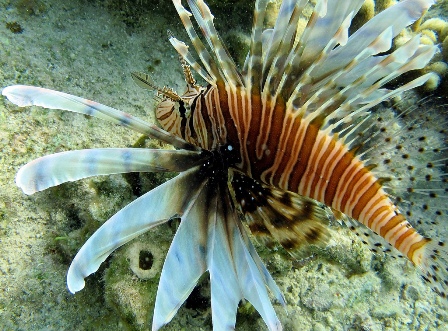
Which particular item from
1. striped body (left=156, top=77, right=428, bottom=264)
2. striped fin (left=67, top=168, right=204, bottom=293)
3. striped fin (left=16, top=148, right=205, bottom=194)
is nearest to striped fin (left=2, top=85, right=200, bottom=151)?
striped fin (left=16, top=148, right=205, bottom=194)

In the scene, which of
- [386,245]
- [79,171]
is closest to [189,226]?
[79,171]

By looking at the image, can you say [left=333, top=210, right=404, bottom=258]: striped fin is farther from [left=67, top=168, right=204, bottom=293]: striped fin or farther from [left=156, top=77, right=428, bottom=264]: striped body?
[left=67, top=168, right=204, bottom=293]: striped fin

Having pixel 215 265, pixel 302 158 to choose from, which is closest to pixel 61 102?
pixel 215 265

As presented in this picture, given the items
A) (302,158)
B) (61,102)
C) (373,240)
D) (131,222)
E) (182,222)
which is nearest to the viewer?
(61,102)

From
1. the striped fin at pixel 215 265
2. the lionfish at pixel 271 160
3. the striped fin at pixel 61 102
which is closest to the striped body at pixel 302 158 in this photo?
the lionfish at pixel 271 160

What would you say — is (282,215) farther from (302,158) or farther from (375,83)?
(375,83)
